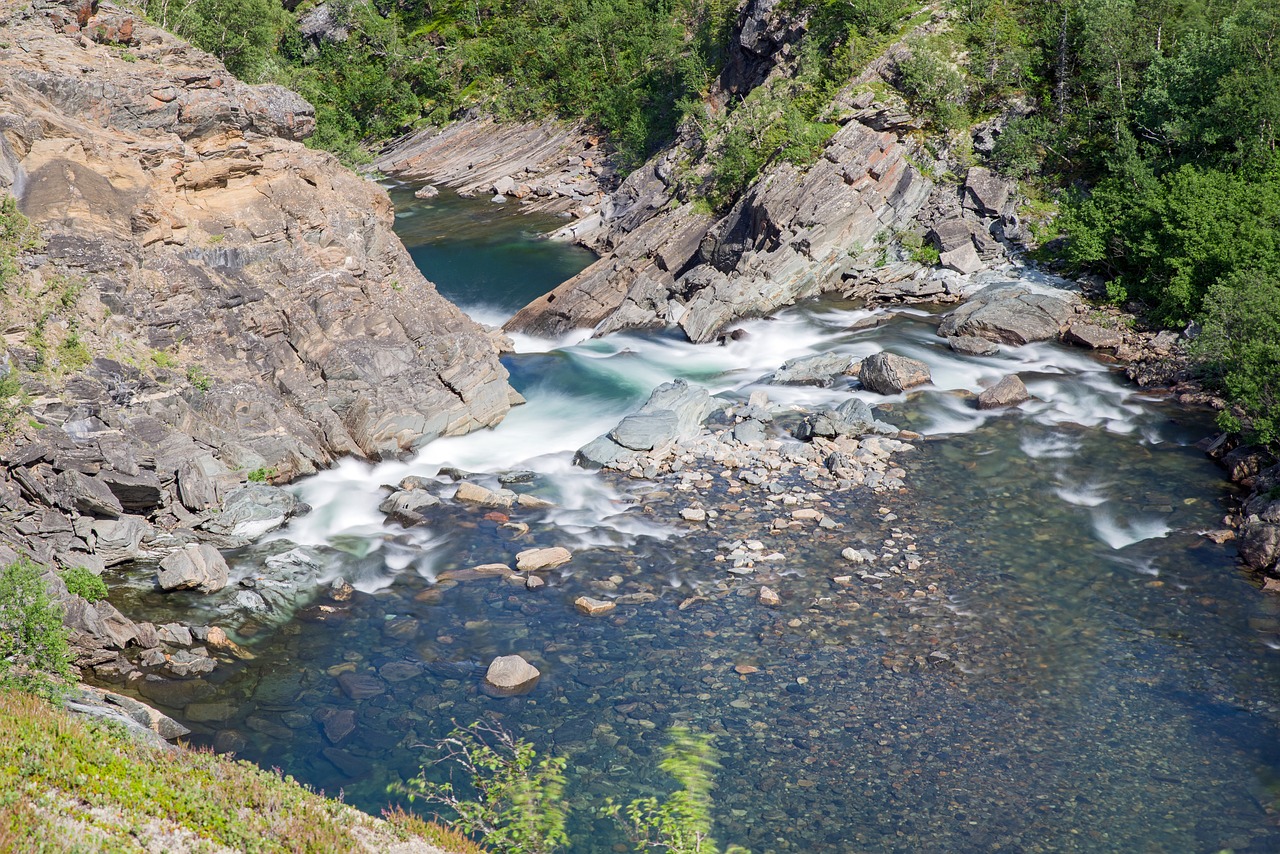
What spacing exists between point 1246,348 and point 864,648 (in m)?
14.7

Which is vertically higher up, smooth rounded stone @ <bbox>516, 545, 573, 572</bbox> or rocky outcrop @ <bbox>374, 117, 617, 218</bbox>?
rocky outcrop @ <bbox>374, 117, 617, 218</bbox>

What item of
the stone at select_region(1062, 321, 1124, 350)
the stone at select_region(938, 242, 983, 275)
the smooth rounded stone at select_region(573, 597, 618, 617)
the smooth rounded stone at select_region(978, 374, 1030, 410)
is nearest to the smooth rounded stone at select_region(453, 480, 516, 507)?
the smooth rounded stone at select_region(573, 597, 618, 617)

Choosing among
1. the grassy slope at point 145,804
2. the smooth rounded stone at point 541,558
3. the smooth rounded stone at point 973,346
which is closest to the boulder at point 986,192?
the smooth rounded stone at point 973,346

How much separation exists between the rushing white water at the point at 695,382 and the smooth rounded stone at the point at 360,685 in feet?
13.1

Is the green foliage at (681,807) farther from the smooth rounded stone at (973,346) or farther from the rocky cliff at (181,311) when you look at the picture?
the smooth rounded stone at (973,346)

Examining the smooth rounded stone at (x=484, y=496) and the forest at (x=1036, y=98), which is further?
the forest at (x=1036, y=98)

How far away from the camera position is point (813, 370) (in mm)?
33219

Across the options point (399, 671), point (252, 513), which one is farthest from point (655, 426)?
point (399, 671)

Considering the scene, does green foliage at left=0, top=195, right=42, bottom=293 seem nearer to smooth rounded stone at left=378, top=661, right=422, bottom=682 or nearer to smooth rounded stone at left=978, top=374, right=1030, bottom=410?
smooth rounded stone at left=378, top=661, right=422, bottom=682

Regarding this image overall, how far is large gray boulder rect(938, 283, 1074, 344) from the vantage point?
35.0 m

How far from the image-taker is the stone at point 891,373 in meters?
31.4

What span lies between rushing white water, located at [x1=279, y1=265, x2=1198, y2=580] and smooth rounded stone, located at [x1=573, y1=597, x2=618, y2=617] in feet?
8.61

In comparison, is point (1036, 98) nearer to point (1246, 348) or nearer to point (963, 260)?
point (963, 260)

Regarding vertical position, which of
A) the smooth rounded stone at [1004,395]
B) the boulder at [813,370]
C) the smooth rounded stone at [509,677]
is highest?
the smooth rounded stone at [1004,395]
